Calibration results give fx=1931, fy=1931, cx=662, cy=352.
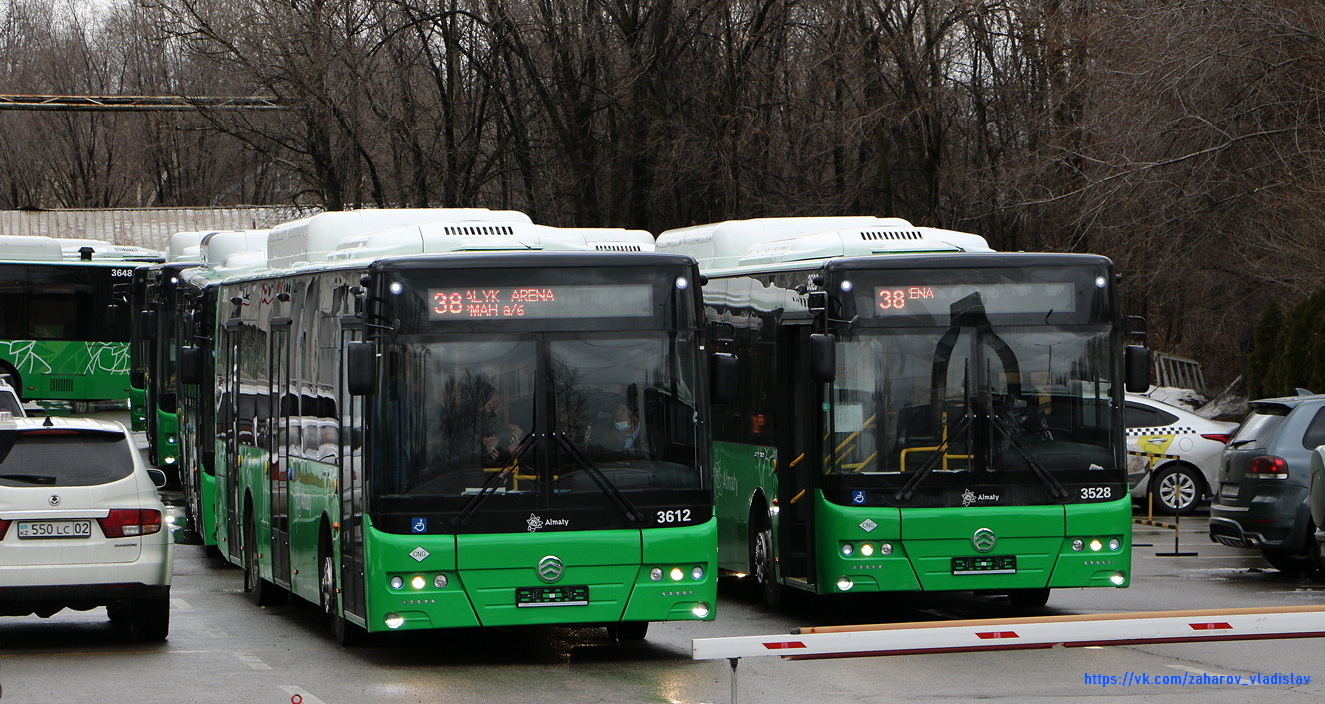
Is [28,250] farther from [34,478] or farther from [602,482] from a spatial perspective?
[602,482]

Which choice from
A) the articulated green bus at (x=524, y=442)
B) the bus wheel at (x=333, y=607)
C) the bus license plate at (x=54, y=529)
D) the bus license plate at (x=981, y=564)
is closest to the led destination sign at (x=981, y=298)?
the bus license plate at (x=981, y=564)

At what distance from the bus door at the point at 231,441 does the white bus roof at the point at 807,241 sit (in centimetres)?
419

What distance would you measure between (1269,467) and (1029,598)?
3.21 metres

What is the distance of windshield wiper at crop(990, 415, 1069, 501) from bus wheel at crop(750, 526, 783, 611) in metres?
2.09

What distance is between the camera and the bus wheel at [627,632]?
42.1 feet

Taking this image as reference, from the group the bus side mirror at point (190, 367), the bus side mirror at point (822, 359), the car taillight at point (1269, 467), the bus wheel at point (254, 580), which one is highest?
the bus side mirror at point (822, 359)

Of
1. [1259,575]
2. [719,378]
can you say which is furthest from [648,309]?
[1259,575]

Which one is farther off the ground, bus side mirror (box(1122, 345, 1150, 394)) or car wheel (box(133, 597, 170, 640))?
bus side mirror (box(1122, 345, 1150, 394))

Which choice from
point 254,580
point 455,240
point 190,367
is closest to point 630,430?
point 455,240

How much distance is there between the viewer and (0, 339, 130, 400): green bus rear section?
36.6m

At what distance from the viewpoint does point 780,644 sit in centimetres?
809

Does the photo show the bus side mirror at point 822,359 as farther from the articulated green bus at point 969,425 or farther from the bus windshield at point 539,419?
the bus windshield at point 539,419

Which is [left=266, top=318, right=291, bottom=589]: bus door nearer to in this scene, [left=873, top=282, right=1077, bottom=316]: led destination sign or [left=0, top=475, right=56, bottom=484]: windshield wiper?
[left=0, top=475, right=56, bottom=484]: windshield wiper

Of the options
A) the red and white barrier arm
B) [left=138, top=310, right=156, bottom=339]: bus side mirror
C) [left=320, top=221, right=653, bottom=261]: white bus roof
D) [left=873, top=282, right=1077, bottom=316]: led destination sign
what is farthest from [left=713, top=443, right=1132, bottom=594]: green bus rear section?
[left=138, top=310, right=156, bottom=339]: bus side mirror
